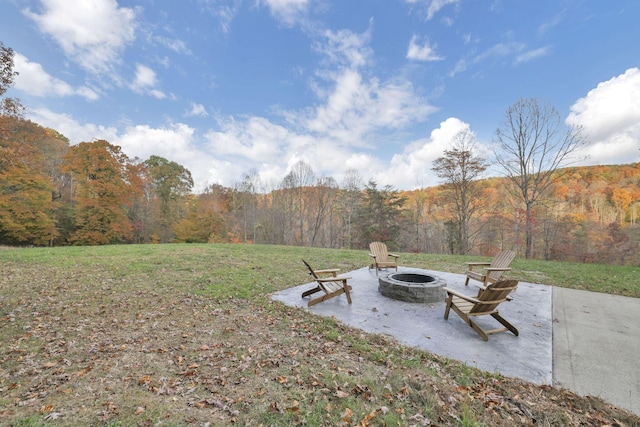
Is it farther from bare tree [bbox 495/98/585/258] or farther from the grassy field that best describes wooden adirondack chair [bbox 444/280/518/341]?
bare tree [bbox 495/98/585/258]

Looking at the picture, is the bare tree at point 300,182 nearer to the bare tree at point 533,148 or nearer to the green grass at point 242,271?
the green grass at point 242,271

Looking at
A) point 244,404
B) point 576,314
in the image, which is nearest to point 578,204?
point 576,314

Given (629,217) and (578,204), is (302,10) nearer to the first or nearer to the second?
(578,204)

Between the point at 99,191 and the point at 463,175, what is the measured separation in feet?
77.0

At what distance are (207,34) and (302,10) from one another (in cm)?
395

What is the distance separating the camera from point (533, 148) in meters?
13.4

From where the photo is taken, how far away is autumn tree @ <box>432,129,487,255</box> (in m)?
15.3

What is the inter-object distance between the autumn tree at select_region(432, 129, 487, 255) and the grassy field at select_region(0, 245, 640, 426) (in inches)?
581

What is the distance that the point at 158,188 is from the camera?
22031 mm

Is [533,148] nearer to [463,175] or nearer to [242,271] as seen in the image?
[463,175]

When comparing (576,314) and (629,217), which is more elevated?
(629,217)

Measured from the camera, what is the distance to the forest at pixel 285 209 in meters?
13.9

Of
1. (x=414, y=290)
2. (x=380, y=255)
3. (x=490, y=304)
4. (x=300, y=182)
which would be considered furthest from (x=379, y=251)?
(x=300, y=182)

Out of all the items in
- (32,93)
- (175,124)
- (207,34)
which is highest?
(207,34)
